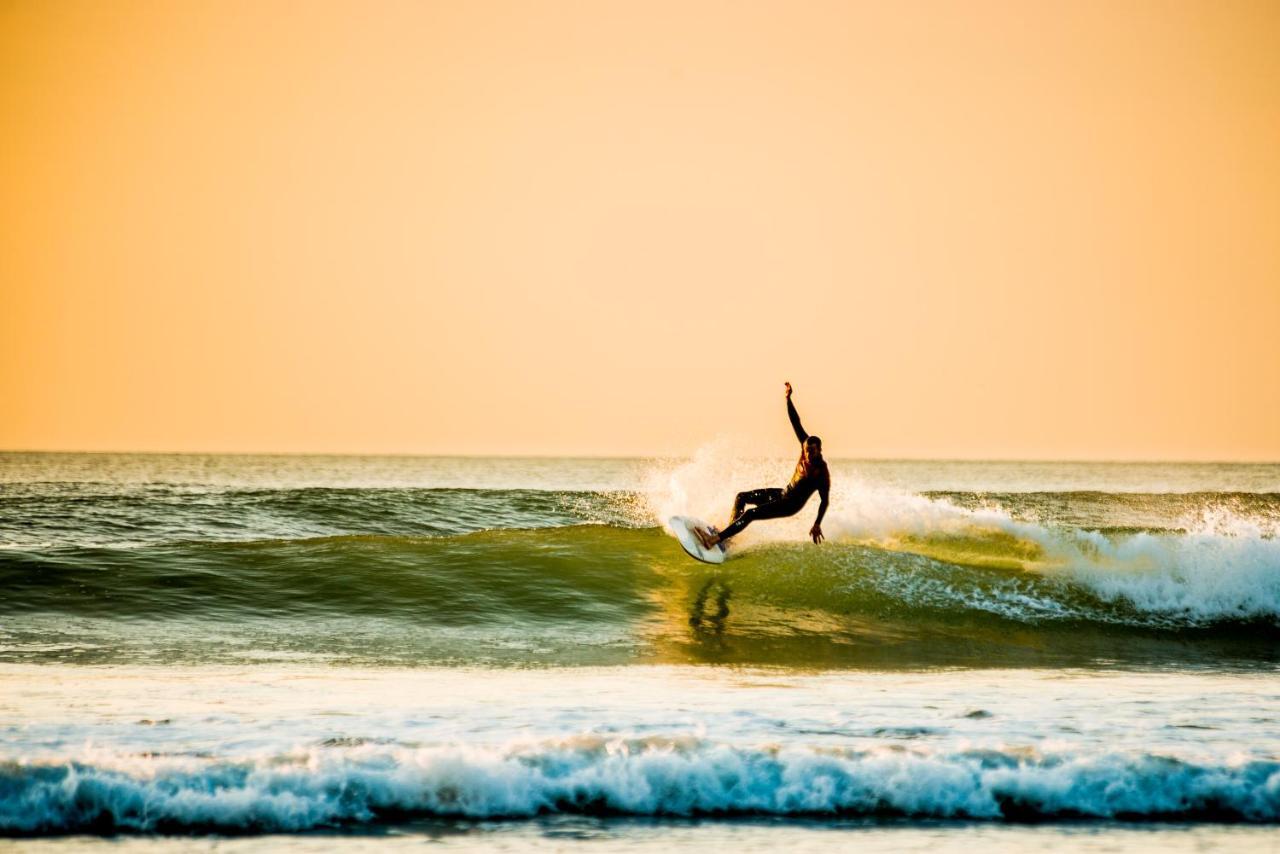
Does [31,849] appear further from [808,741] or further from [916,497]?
[916,497]

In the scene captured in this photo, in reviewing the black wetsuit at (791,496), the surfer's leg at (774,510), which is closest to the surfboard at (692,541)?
the black wetsuit at (791,496)

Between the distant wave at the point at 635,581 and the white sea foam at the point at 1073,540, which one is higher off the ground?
the white sea foam at the point at 1073,540

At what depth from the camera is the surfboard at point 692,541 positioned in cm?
1725

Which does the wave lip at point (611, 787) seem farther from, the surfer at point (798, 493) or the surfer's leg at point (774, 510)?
the surfer's leg at point (774, 510)

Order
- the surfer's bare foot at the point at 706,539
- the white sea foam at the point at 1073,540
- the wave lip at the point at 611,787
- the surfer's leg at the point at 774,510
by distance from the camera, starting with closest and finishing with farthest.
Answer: the wave lip at the point at 611,787
the surfer's leg at the point at 774,510
the white sea foam at the point at 1073,540
the surfer's bare foot at the point at 706,539

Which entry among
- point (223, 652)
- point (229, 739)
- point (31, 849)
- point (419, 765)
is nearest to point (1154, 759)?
point (419, 765)

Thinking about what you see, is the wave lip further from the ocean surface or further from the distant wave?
the distant wave

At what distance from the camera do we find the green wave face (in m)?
12.7

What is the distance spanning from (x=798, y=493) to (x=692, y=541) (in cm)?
241

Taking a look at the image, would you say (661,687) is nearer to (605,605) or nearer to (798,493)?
(605,605)

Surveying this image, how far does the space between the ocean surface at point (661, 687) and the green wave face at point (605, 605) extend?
0.07 metres

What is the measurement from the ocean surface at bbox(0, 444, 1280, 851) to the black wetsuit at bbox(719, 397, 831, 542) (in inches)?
46.3

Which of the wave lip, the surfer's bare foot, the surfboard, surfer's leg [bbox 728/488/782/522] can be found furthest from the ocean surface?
surfer's leg [bbox 728/488/782/522]

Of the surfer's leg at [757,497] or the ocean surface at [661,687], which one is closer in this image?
the ocean surface at [661,687]
